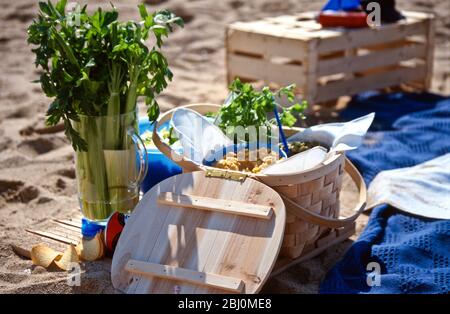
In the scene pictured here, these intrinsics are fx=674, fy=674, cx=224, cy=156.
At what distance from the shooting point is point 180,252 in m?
1.95

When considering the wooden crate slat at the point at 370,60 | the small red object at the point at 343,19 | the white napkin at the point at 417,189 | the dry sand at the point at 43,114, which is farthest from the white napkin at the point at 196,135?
the small red object at the point at 343,19

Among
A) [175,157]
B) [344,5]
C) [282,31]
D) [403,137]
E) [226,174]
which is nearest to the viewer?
[226,174]

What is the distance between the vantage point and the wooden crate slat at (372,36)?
3455 mm

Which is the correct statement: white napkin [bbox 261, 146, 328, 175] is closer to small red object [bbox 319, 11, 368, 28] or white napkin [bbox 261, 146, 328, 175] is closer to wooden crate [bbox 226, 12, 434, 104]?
wooden crate [bbox 226, 12, 434, 104]

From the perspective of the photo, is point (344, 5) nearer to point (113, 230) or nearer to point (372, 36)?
point (372, 36)

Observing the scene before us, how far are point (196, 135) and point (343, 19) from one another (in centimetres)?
159

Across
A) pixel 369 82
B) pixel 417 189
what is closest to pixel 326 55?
pixel 369 82

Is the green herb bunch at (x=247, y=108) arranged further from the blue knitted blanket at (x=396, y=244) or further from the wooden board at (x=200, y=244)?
the blue knitted blanket at (x=396, y=244)

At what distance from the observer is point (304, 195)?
2.11 m

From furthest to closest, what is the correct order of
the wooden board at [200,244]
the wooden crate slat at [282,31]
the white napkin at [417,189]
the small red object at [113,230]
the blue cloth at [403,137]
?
1. the wooden crate slat at [282,31]
2. the blue cloth at [403,137]
3. the white napkin at [417,189]
4. the small red object at [113,230]
5. the wooden board at [200,244]

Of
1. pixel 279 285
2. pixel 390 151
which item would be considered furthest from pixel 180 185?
pixel 390 151

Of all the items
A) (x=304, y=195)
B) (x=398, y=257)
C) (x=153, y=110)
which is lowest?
(x=398, y=257)

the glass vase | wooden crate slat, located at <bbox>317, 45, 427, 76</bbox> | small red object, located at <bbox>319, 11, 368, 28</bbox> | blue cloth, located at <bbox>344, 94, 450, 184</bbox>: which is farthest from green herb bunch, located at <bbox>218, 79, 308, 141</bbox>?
small red object, located at <bbox>319, 11, 368, 28</bbox>

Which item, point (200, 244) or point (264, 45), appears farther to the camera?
point (264, 45)
